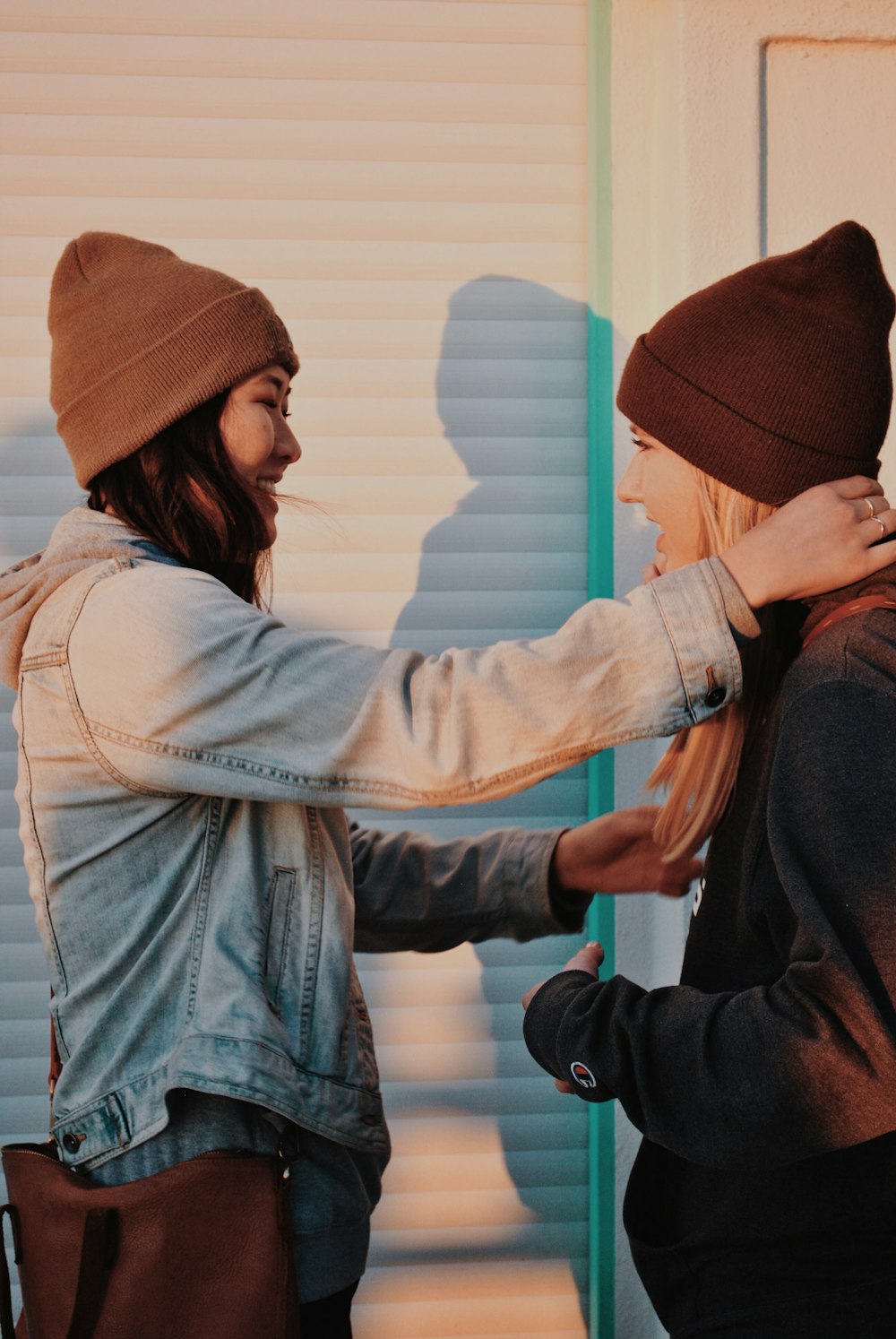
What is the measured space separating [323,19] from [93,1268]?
285 centimetres

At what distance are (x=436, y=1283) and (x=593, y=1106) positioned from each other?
62 cm

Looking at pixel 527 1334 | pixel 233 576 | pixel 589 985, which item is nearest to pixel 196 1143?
pixel 589 985

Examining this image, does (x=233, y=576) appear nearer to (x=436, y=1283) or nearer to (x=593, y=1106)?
(x=593, y=1106)

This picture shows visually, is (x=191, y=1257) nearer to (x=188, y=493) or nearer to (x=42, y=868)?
(x=42, y=868)

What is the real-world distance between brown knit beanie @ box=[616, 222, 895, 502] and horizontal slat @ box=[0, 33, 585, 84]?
63.6 inches

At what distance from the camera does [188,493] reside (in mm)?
1882

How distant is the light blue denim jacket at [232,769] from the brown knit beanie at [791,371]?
0.89 feet

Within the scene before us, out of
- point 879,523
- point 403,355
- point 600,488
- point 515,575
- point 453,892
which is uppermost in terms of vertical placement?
point 403,355

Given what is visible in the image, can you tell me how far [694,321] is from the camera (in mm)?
1773

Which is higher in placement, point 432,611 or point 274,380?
point 274,380

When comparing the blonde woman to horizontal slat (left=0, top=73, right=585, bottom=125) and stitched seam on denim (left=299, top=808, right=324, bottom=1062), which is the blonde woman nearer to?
stitched seam on denim (left=299, top=808, right=324, bottom=1062)

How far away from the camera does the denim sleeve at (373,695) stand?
1529 mm

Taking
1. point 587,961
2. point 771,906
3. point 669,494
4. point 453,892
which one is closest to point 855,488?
point 669,494

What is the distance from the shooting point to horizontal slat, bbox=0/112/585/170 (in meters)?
2.99
